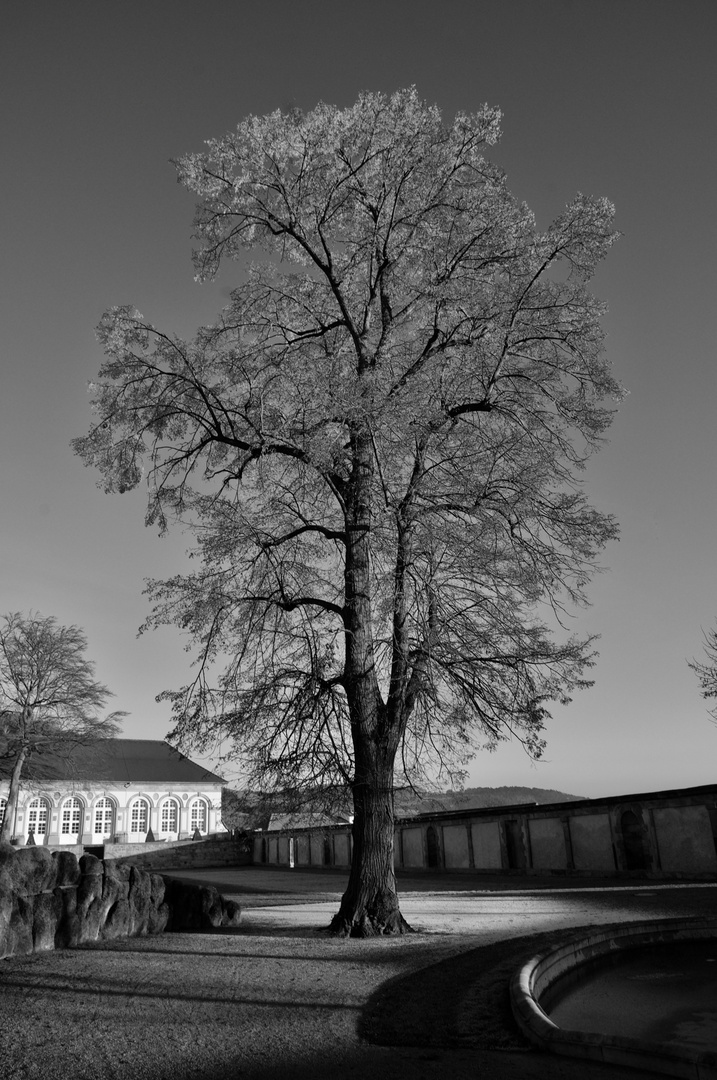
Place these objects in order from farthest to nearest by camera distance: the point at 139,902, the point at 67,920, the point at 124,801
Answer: the point at 124,801
the point at 139,902
the point at 67,920

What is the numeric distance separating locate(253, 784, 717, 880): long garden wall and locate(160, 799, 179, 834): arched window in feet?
114

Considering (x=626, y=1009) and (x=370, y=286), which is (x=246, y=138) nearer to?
(x=370, y=286)

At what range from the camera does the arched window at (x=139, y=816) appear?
6099 centimetres

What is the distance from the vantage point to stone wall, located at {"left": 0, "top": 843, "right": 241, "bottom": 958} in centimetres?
924

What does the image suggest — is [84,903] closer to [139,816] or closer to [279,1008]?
A: [279,1008]

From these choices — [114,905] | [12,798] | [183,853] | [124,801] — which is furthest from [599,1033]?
[124,801]

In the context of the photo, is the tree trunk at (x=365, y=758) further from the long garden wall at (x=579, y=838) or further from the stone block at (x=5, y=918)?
the long garden wall at (x=579, y=838)

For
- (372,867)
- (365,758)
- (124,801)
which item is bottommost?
(372,867)

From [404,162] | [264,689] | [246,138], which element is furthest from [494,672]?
[246,138]

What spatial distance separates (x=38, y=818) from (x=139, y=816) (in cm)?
781

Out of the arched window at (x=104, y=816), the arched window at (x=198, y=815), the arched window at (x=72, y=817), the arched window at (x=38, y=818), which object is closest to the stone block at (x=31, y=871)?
the arched window at (x=38, y=818)

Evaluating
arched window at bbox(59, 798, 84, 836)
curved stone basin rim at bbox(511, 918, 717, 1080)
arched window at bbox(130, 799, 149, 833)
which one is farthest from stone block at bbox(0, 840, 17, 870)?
arched window at bbox(130, 799, 149, 833)

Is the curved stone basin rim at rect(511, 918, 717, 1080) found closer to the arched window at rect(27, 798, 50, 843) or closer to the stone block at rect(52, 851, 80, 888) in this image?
the stone block at rect(52, 851, 80, 888)

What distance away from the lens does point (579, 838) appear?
23500 millimetres
